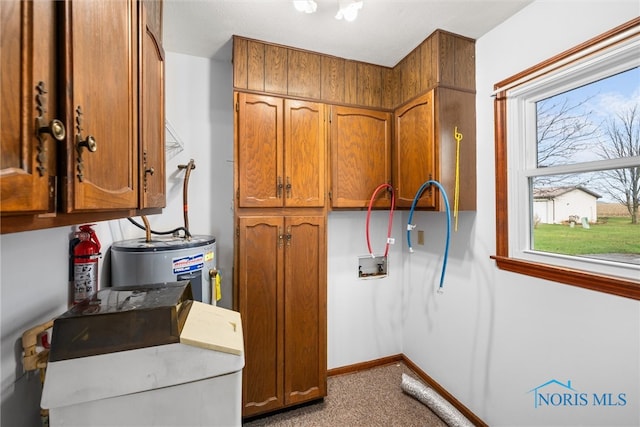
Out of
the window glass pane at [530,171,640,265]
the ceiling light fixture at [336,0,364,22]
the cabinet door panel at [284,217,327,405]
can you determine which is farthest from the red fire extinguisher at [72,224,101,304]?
the window glass pane at [530,171,640,265]

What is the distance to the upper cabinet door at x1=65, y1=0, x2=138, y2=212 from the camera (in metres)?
0.54

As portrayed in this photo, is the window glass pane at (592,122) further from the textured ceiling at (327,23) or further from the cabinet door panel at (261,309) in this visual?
the cabinet door panel at (261,309)

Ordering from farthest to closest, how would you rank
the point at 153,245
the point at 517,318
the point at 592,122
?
the point at 517,318, the point at 153,245, the point at 592,122

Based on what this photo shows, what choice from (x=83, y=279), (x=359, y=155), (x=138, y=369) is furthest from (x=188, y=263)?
(x=359, y=155)

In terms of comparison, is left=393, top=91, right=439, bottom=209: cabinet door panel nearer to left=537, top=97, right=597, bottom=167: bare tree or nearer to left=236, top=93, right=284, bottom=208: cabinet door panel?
left=537, top=97, right=597, bottom=167: bare tree

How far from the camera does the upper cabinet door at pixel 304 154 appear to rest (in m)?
1.85

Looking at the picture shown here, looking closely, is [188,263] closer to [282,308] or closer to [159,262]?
[159,262]

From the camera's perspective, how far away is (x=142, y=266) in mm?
1380

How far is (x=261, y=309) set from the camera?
181 centimetres

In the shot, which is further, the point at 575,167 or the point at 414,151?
the point at 414,151

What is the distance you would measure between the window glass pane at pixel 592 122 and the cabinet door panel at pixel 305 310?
1456 millimetres

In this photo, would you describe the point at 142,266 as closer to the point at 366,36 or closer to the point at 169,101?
the point at 169,101

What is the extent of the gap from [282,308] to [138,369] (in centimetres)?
117

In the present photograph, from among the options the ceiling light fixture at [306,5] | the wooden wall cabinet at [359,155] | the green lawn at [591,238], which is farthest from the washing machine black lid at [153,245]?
the green lawn at [591,238]
